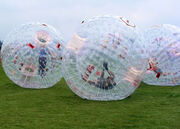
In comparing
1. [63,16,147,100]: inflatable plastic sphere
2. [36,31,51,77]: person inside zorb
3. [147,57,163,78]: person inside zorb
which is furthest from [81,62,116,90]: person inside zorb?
[147,57,163,78]: person inside zorb

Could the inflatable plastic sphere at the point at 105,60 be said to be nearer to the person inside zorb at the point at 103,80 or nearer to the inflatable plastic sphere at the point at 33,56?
the person inside zorb at the point at 103,80

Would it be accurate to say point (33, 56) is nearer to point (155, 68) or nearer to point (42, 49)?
point (42, 49)

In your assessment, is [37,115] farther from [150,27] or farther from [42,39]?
[150,27]

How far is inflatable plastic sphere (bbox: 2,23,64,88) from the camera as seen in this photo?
28.3 feet

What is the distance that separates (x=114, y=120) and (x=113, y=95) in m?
1.47

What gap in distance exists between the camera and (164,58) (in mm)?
9609

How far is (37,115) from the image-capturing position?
5.70m

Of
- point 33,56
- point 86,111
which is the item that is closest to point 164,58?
point 33,56

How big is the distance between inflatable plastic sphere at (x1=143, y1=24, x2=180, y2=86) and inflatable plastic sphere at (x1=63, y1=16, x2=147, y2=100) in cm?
291

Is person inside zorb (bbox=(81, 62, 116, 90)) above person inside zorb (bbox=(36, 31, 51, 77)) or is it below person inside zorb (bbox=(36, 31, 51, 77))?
below

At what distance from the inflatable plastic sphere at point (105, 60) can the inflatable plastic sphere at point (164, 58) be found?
2.91m

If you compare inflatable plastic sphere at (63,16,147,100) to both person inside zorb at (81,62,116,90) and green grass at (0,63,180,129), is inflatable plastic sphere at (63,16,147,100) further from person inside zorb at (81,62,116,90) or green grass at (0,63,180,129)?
green grass at (0,63,180,129)

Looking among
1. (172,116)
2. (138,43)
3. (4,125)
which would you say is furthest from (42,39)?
(172,116)

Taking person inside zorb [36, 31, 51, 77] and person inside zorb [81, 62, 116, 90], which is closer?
person inside zorb [81, 62, 116, 90]
